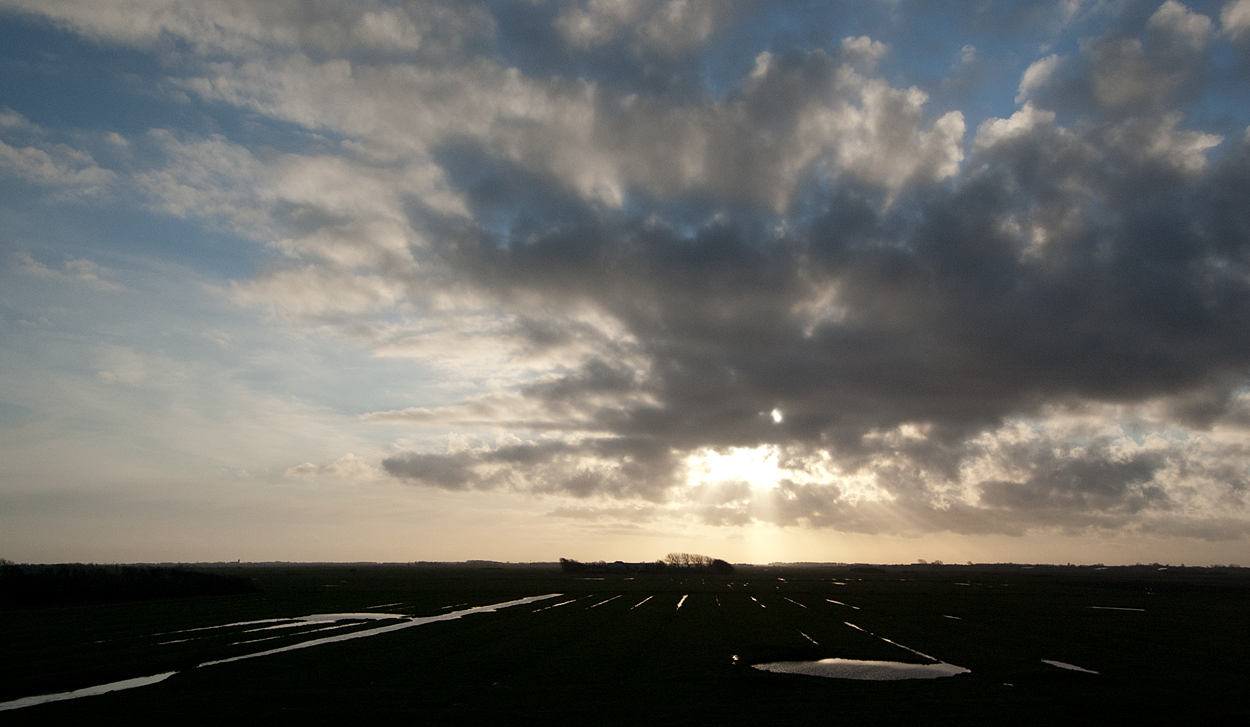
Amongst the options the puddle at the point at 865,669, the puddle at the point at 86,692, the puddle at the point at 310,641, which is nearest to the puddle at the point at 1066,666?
the puddle at the point at 865,669

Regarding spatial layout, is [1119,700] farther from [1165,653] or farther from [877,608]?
[877,608]

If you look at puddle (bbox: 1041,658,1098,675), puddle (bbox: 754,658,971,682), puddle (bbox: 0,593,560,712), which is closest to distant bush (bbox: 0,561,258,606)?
puddle (bbox: 0,593,560,712)

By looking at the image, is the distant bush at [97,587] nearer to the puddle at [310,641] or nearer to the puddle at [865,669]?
the puddle at [310,641]

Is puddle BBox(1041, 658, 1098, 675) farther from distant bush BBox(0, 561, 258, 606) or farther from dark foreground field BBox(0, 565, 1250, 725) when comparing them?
distant bush BBox(0, 561, 258, 606)

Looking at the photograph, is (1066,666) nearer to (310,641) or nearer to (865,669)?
(865,669)

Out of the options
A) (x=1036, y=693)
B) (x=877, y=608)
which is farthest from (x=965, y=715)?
(x=877, y=608)
